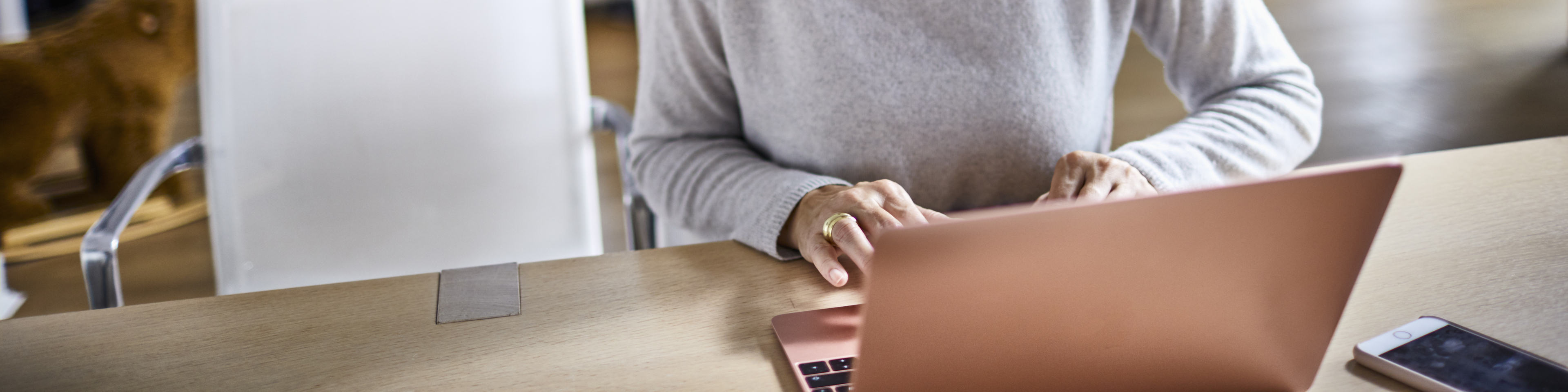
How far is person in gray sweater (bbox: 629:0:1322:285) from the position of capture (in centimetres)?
88

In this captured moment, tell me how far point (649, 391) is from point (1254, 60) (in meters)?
0.71

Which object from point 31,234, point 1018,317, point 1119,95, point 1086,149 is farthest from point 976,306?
point 1119,95

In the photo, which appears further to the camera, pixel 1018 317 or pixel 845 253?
pixel 845 253

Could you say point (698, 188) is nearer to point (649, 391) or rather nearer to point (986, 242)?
point (649, 391)

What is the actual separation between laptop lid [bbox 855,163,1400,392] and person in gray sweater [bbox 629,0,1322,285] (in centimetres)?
41

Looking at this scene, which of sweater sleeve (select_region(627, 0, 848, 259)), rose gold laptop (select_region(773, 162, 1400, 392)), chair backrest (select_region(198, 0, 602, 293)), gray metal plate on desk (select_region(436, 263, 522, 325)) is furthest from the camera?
chair backrest (select_region(198, 0, 602, 293))

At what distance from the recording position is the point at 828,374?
519 millimetres

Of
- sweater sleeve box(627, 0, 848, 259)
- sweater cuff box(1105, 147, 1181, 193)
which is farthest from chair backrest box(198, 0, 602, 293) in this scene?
A: sweater cuff box(1105, 147, 1181, 193)

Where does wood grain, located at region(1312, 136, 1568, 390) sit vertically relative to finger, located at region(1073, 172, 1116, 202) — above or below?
below

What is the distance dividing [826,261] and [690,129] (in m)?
0.35

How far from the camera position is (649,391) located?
52cm

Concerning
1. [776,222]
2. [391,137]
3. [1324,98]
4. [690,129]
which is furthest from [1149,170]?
[1324,98]

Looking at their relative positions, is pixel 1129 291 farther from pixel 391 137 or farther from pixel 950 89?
pixel 391 137

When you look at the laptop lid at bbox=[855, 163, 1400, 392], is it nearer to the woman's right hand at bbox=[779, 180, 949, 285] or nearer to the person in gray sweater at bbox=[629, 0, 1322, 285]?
the woman's right hand at bbox=[779, 180, 949, 285]
